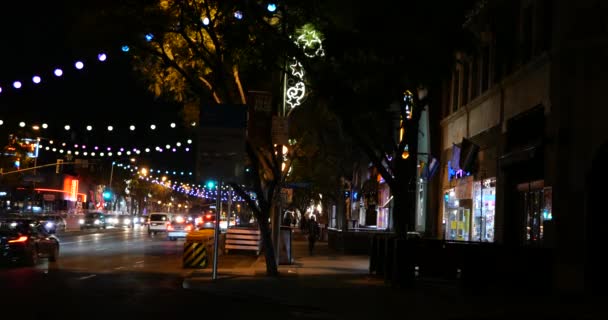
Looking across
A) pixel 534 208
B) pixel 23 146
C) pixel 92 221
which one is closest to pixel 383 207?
pixel 534 208

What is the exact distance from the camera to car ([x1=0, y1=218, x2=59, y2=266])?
22.4 m

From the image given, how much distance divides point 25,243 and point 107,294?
8.18 metres

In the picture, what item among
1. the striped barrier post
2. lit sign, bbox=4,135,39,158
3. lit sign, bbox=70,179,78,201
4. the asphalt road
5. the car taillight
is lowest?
the asphalt road

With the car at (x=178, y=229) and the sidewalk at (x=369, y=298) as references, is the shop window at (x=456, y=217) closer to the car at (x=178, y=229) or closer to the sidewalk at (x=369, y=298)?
the sidewalk at (x=369, y=298)

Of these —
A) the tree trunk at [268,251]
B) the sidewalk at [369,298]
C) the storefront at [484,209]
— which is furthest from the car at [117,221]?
the sidewalk at [369,298]

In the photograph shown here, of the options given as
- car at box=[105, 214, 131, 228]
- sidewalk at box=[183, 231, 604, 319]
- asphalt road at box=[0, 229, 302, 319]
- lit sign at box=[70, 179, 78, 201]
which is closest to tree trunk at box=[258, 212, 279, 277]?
sidewalk at box=[183, 231, 604, 319]

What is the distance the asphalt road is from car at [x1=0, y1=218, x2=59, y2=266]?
0.42 metres

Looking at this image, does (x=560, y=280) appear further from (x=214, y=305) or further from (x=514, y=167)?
(x=214, y=305)

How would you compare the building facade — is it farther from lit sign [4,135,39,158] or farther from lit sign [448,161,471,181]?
lit sign [4,135,39,158]

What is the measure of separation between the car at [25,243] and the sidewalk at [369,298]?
531 centimetres

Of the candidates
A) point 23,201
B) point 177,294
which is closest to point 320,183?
point 177,294

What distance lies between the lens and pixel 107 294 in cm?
1570

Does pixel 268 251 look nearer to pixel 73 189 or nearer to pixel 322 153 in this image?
pixel 322 153

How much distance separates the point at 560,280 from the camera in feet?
58.4
